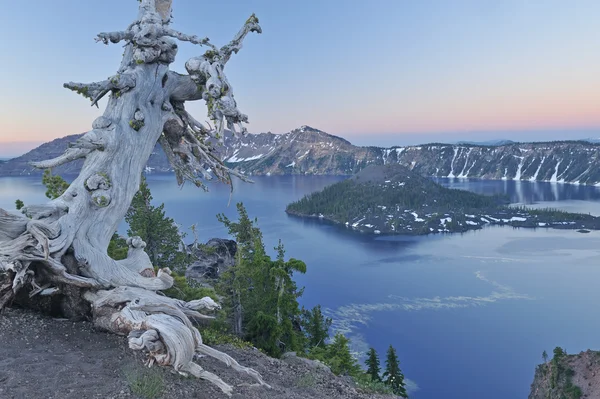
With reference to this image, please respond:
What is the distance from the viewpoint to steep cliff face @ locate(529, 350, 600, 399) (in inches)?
1672

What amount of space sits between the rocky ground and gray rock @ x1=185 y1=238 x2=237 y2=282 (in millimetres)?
27906

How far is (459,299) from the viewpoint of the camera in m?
62.8

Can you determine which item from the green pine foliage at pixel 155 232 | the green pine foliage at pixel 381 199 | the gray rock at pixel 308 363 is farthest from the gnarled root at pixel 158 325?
the green pine foliage at pixel 381 199

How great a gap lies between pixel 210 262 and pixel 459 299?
126ft

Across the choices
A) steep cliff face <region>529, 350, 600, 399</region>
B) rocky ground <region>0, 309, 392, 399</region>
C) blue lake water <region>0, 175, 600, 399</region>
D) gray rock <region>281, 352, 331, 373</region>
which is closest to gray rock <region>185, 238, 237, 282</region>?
blue lake water <region>0, 175, 600, 399</region>

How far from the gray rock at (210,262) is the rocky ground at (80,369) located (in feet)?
91.6

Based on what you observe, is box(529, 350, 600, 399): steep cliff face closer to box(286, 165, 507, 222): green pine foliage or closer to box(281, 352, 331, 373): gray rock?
box(281, 352, 331, 373): gray rock

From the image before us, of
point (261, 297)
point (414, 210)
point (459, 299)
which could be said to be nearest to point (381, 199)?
point (414, 210)

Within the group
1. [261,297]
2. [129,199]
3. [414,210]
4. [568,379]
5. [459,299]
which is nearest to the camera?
[129,199]

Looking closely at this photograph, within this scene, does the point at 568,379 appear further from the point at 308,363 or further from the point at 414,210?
the point at 414,210

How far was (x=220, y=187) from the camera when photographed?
192125 mm

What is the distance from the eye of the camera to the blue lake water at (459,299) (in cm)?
4697

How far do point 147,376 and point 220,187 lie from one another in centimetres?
19050

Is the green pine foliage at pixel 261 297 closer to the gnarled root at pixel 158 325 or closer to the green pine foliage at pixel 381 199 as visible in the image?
the gnarled root at pixel 158 325
